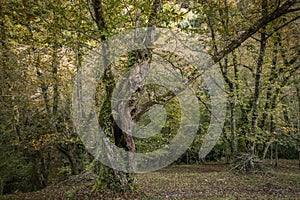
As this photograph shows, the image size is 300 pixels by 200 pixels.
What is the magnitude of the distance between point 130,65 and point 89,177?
655 centimetres

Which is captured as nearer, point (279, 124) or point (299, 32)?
point (299, 32)

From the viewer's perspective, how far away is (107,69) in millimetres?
8805

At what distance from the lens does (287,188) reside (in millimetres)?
10172

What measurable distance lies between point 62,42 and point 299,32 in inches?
446

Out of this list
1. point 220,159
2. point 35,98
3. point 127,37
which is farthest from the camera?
point 220,159

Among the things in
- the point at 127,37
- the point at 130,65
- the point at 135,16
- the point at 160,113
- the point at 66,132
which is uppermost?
the point at 135,16

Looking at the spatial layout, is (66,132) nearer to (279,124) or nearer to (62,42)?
(62,42)

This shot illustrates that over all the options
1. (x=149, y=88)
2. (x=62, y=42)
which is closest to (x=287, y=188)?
(x=149, y=88)

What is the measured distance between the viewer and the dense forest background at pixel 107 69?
7.42m

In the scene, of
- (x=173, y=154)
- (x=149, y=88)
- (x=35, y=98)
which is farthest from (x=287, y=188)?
(x=173, y=154)

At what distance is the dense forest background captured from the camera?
7422 mm

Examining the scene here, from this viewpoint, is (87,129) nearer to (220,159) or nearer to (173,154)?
(173,154)

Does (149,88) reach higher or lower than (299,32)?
lower

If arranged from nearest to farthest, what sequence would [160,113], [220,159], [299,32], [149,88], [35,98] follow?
[149,88], [35,98], [299,32], [160,113], [220,159]
